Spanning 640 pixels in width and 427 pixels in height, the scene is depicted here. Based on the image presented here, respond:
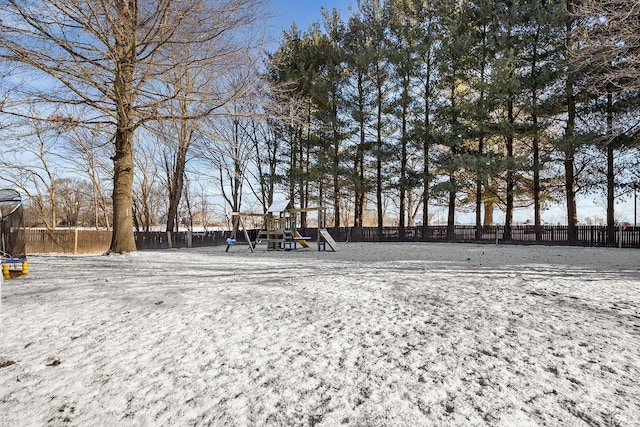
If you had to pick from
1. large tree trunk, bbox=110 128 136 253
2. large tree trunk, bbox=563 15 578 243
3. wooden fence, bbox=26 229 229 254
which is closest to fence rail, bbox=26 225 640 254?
wooden fence, bbox=26 229 229 254

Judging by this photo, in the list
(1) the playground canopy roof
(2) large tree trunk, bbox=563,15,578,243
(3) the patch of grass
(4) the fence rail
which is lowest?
(3) the patch of grass

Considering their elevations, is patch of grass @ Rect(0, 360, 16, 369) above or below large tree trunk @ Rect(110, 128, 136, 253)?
below

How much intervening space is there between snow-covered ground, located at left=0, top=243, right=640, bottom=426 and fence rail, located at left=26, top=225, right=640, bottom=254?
45.7ft

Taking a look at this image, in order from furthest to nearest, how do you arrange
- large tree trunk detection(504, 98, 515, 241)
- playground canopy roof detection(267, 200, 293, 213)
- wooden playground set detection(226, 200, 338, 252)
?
large tree trunk detection(504, 98, 515, 241), playground canopy roof detection(267, 200, 293, 213), wooden playground set detection(226, 200, 338, 252)

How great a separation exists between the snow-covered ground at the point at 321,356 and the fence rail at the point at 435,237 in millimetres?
13929

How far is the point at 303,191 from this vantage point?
24.6 metres

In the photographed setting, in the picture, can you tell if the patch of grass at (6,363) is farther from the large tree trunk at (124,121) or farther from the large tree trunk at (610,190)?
the large tree trunk at (610,190)

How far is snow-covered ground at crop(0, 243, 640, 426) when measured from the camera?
1.92 metres

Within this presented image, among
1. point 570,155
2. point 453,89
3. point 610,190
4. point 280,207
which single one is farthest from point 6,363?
point 453,89

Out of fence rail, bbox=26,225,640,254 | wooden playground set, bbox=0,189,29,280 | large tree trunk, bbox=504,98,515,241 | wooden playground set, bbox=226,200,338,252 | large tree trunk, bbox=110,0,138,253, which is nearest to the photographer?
wooden playground set, bbox=0,189,29,280

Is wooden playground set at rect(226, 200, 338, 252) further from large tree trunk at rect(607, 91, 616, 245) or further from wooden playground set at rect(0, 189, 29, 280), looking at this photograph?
large tree trunk at rect(607, 91, 616, 245)

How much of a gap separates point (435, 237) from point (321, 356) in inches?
765

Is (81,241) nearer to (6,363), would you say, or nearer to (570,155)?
(6,363)

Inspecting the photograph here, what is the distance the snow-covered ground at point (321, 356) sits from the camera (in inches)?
75.5
